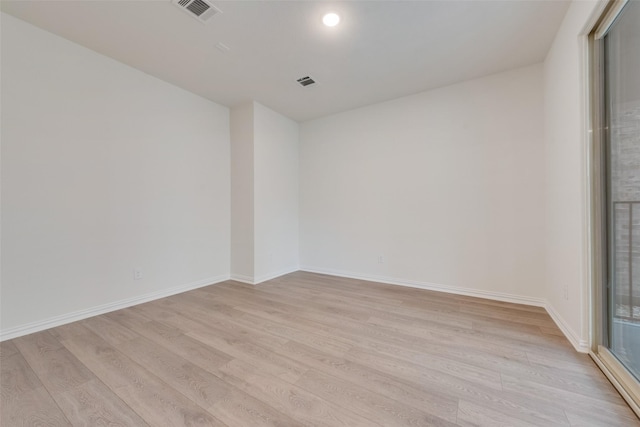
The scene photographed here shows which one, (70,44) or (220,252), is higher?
(70,44)

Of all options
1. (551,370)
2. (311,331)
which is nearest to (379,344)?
(311,331)

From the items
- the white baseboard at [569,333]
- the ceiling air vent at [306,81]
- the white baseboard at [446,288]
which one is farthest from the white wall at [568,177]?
the ceiling air vent at [306,81]

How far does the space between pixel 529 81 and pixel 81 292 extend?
522cm

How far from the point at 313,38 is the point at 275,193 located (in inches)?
90.0

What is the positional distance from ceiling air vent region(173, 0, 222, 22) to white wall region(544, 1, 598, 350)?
2.69 m

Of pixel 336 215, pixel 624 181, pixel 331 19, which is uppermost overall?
pixel 331 19

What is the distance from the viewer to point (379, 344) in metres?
1.91

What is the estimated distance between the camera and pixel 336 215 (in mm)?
4086

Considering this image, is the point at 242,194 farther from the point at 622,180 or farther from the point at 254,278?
the point at 622,180

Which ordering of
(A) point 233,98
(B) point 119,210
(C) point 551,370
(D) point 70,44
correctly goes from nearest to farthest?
(C) point 551,370 → (D) point 70,44 → (B) point 119,210 → (A) point 233,98

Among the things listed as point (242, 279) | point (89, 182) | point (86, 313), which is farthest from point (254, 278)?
point (89, 182)

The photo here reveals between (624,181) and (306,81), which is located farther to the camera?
(306,81)

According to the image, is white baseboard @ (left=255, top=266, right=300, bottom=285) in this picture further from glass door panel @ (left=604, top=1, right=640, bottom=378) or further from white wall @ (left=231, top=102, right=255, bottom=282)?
glass door panel @ (left=604, top=1, right=640, bottom=378)

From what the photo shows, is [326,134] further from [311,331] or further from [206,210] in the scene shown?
[311,331]
